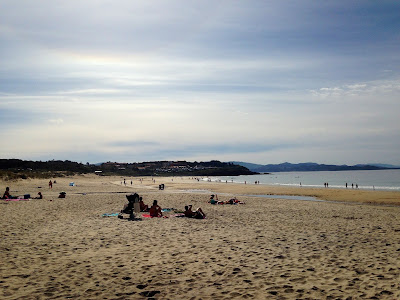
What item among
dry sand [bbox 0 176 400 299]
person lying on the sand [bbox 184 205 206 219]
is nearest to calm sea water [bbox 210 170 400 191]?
person lying on the sand [bbox 184 205 206 219]

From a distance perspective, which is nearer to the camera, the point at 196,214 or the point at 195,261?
the point at 195,261

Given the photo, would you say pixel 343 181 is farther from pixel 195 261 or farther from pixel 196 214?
pixel 195 261

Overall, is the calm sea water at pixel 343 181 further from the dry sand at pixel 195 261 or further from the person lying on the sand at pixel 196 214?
the dry sand at pixel 195 261

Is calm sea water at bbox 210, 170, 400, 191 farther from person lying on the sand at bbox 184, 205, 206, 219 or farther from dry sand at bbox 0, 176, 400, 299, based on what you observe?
dry sand at bbox 0, 176, 400, 299

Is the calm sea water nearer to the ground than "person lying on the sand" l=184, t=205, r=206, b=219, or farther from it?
nearer to the ground

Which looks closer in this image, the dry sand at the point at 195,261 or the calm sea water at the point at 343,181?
the dry sand at the point at 195,261

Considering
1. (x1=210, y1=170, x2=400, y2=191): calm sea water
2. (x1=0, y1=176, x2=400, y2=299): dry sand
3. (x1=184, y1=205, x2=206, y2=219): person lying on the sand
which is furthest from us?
(x1=210, y1=170, x2=400, y2=191): calm sea water

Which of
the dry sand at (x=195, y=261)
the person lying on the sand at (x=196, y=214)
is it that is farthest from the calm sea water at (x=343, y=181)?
the dry sand at (x=195, y=261)

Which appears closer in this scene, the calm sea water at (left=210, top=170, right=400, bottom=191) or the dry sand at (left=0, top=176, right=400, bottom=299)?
the dry sand at (left=0, top=176, right=400, bottom=299)

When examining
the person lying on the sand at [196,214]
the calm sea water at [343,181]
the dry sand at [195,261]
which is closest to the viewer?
the dry sand at [195,261]

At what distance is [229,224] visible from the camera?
50.8ft

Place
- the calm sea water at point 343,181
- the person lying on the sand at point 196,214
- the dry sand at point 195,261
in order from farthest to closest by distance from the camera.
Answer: the calm sea water at point 343,181
the person lying on the sand at point 196,214
the dry sand at point 195,261

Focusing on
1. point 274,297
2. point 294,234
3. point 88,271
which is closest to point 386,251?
point 294,234

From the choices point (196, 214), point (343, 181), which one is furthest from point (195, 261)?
point (343, 181)
